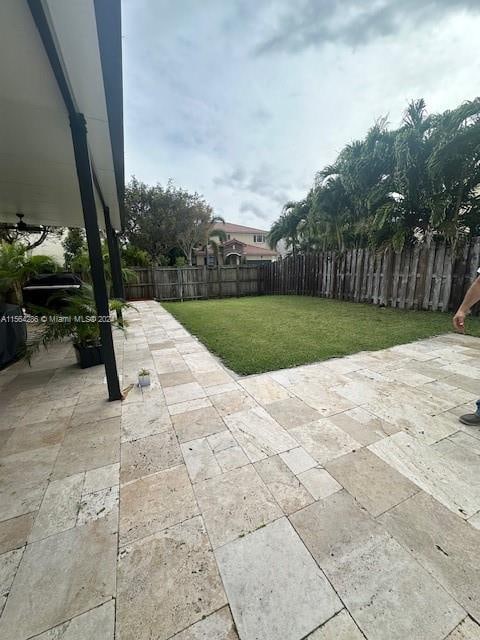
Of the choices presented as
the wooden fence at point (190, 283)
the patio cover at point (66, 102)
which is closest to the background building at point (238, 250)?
the wooden fence at point (190, 283)

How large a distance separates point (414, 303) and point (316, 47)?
542cm

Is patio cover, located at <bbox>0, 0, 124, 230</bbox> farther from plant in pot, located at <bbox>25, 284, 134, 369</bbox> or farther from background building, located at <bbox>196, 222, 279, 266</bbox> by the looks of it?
background building, located at <bbox>196, 222, 279, 266</bbox>

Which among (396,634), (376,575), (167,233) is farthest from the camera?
(167,233)

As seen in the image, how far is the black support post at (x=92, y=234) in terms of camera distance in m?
2.03

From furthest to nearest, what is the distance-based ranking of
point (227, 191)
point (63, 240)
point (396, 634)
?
point (227, 191)
point (63, 240)
point (396, 634)

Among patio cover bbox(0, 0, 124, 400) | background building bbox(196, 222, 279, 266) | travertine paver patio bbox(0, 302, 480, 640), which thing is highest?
background building bbox(196, 222, 279, 266)

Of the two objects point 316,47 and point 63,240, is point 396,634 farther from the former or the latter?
point 63,240

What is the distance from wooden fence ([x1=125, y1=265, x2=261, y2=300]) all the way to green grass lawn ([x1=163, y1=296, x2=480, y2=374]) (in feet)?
17.4

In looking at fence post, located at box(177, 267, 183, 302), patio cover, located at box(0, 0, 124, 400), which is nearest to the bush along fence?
fence post, located at box(177, 267, 183, 302)

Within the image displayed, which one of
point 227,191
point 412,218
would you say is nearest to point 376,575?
point 412,218

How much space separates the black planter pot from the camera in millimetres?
3332

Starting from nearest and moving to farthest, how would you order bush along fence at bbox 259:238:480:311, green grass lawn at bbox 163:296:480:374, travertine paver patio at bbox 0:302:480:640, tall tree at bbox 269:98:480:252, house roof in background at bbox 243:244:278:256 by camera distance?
travertine paver patio at bbox 0:302:480:640 → green grass lawn at bbox 163:296:480:374 → tall tree at bbox 269:98:480:252 → bush along fence at bbox 259:238:480:311 → house roof in background at bbox 243:244:278:256

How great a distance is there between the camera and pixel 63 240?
47.2 feet

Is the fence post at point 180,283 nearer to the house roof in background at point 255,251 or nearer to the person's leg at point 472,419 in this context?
the person's leg at point 472,419
